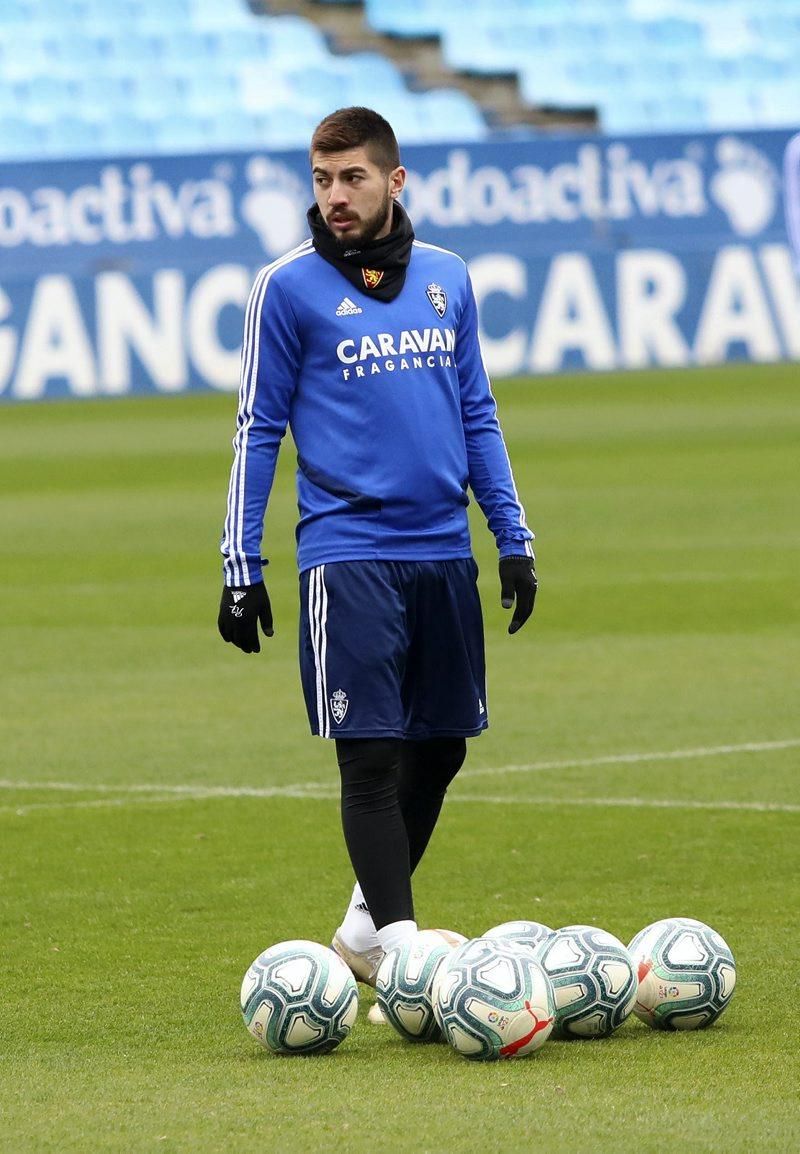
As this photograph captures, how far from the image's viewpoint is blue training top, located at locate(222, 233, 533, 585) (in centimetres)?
527

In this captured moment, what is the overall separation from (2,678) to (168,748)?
7.30ft

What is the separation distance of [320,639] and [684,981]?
111 cm

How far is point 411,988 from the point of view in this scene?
16.1ft

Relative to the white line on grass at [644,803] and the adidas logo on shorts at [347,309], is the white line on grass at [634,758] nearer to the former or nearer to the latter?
the white line on grass at [644,803]

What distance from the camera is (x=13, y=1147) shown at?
415 centimetres

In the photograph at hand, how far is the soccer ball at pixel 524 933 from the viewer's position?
5055mm

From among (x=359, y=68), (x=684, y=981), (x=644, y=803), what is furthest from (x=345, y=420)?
(x=359, y=68)

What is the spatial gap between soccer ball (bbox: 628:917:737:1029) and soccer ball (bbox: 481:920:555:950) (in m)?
0.21

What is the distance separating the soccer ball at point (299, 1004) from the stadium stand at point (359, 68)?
27728 mm

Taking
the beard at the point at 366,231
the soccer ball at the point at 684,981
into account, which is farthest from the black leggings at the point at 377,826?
the beard at the point at 366,231

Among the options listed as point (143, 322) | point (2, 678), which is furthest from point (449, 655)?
point (143, 322)

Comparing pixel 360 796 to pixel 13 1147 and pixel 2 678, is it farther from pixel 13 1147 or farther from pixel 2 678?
pixel 2 678

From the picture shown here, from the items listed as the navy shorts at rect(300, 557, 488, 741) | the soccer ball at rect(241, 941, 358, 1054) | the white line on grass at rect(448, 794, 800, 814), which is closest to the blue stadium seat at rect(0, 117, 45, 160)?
the white line on grass at rect(448, 794, 800, 814)

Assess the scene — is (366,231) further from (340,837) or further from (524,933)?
(340,837)
